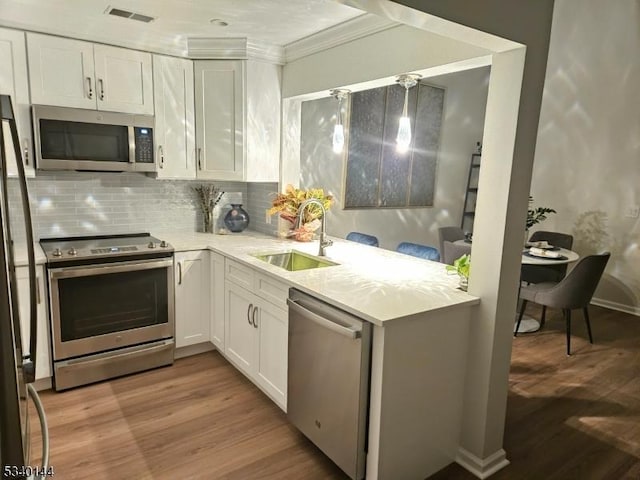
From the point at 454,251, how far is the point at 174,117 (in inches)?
108

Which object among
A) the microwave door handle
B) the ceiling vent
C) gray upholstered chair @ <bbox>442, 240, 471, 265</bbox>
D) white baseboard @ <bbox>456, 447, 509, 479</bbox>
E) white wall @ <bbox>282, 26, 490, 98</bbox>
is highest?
the ceiling vent

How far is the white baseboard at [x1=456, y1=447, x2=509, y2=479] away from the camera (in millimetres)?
2105

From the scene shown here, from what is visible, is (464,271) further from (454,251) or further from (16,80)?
(16,80)

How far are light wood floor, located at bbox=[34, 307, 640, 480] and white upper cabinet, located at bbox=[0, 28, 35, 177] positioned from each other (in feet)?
5.17

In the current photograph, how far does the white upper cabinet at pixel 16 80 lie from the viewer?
2.61 metres

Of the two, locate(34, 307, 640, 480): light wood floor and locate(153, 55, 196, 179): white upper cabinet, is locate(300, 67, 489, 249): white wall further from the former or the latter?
locate(34, 307, 640, 480): light wood floor

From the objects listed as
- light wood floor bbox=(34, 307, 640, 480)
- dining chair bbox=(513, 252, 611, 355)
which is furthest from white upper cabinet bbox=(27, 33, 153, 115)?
dining chair bbox=(513, 252, 611, 355)

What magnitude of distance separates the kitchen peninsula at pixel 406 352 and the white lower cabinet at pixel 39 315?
4.31 ft

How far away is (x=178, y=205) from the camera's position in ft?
12.1

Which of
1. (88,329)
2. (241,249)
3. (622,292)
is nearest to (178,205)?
(241,249)

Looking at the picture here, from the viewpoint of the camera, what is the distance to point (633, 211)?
461 cm

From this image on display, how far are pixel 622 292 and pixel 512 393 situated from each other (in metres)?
2.85

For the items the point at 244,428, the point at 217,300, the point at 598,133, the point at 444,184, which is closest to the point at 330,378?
the point at 244,428

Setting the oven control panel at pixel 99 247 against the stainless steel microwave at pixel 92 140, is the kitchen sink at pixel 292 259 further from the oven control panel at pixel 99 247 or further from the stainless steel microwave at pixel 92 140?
the stainless steel microwave at pixel 92 140
